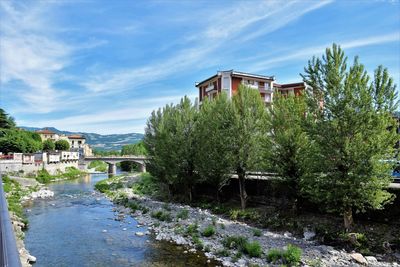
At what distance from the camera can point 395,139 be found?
52.7 feet

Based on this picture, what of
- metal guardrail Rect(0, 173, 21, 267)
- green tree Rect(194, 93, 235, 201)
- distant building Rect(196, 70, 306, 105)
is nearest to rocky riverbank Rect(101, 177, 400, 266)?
green tree Rect(194, 93, 235, 201)

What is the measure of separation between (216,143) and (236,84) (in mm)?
27411

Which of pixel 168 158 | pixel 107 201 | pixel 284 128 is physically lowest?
pixel 107 201

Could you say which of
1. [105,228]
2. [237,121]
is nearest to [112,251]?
[105,228]

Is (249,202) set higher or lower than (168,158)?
lower

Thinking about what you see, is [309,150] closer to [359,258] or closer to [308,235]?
[308,235]

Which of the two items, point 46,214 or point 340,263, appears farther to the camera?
point 46,214

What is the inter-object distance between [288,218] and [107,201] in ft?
78.1

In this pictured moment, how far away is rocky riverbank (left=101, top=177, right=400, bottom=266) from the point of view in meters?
14.9

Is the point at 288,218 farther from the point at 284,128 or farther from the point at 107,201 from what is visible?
the point at 107,201

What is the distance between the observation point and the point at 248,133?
83.0 feet

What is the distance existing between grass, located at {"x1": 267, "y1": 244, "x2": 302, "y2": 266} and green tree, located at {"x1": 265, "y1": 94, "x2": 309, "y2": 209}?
7.02 m

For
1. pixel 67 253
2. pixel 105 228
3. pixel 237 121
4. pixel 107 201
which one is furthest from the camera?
pixel 107 201

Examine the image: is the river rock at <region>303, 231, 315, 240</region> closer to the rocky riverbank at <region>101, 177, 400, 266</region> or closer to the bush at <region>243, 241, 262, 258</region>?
the rocky riverbank at <region>101, 177, 400, 266</region>
